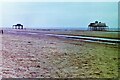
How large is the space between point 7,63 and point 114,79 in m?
4.65

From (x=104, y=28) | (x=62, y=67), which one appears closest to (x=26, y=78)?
(x=62, y=67)

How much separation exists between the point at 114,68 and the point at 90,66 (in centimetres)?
99

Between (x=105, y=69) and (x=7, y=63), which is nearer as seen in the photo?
(x=105, y=69)

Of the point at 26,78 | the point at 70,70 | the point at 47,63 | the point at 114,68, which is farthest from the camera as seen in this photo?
the point at 47,63

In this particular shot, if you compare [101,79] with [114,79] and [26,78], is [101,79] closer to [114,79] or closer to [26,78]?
[114,79]

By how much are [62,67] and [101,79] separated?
90.4 inches

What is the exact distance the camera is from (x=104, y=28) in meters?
102

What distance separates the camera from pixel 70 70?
9930mm

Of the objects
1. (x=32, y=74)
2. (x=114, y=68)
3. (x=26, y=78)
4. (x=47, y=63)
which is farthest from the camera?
(x=47, y=63)

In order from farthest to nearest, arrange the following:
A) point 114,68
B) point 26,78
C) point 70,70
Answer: point 114,68, point 70,70, point 26,78

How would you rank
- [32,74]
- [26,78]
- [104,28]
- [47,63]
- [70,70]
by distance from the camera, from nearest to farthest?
[26,78] → [32,74] → [70,70] → [47,63] → [104,28]

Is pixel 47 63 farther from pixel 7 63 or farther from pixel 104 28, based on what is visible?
pixel 104 28

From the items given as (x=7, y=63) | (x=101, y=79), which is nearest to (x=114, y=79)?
(x=101, y=79)

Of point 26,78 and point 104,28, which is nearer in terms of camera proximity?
point 26,78
